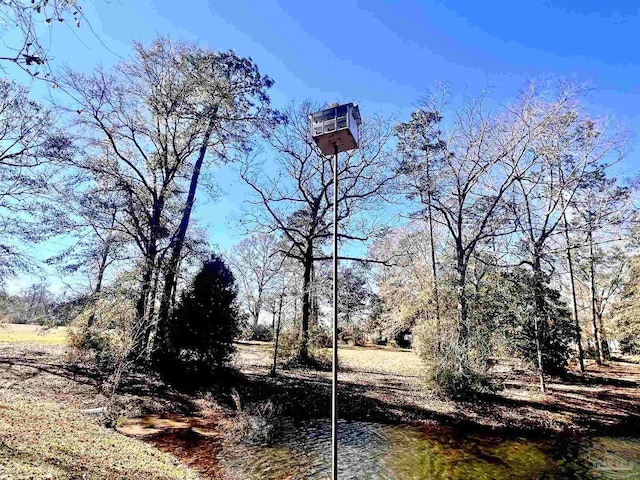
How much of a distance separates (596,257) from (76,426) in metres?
17.8

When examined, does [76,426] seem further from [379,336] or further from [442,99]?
[379,336]

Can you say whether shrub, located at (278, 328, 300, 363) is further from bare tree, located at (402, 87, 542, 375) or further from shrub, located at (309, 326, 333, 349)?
bare tree, located at (402, 87, 542, 375)

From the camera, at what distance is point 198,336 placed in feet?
33.7

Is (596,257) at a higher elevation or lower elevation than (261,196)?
lower

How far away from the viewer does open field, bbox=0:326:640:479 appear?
427 cm

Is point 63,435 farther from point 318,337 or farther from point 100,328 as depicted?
point 318,337

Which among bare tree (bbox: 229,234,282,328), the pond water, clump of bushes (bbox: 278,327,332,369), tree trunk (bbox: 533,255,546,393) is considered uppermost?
bare tree (bbox: 229,234,282,328)

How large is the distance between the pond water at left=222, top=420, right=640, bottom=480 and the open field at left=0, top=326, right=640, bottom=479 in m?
0.66

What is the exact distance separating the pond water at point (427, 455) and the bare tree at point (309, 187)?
6.78 meters

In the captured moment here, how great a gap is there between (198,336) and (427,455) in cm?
693

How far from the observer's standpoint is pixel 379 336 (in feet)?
90.4

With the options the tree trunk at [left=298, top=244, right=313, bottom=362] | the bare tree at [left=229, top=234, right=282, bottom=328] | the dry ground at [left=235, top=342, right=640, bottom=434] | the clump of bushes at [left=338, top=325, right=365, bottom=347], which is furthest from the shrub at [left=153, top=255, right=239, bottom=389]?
the clump of bushes at [left=338, top=325, right=365, bottom=347]

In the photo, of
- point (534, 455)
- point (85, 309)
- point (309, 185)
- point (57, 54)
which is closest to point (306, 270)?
point (309, 185)

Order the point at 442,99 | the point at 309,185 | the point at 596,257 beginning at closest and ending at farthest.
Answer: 1. the point at 442,99
2. the point at 596,257
3. the point at 309,185
